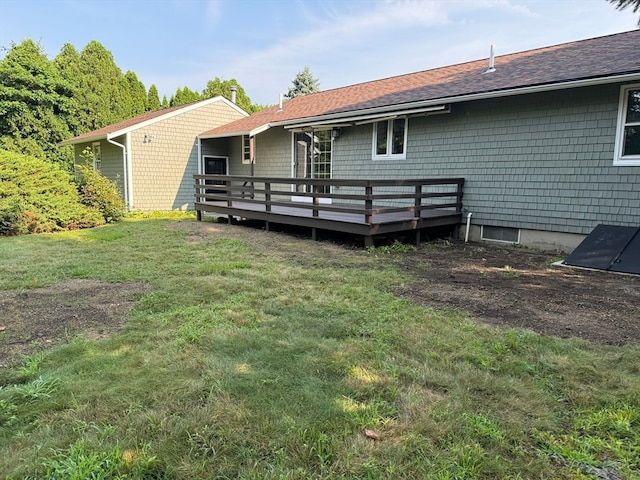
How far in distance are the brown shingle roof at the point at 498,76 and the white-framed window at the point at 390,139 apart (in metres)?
0.59

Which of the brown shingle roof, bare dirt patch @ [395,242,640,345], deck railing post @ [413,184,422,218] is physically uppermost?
the brown shingle roof

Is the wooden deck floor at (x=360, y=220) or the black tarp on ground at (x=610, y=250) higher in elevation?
the wooden deck floor at (x=360, y=220)

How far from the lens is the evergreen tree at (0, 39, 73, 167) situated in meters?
18.1

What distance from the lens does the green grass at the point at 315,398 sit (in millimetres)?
1827

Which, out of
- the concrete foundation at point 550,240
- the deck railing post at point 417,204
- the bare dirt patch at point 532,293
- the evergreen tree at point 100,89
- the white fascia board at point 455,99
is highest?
the evergreen tree at point 100,89

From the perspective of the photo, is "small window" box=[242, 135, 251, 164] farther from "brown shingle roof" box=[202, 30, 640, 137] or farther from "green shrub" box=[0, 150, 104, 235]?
"green shrub" box=[0, 150, 104, 235]

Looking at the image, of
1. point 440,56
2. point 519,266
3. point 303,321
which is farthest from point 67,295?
point 440,56

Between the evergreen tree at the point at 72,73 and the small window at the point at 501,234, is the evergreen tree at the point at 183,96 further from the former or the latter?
the small window at the point at 501,234

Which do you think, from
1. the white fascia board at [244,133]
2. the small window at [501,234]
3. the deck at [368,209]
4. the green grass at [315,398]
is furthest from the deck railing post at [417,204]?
the white fascia board at [244,133]

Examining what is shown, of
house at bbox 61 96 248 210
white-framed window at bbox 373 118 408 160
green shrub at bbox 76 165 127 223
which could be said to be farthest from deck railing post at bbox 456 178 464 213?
house at bbox 61 96 248 210

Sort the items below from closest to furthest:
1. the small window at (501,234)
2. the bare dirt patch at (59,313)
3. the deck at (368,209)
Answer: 1. the bare dirt patch at (59,313)
2. the deck at (368,209)
3. the small window at (501,234)

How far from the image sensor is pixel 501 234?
27.4ft

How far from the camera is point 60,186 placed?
10.2 meters

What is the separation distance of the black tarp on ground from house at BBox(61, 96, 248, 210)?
1378cm
